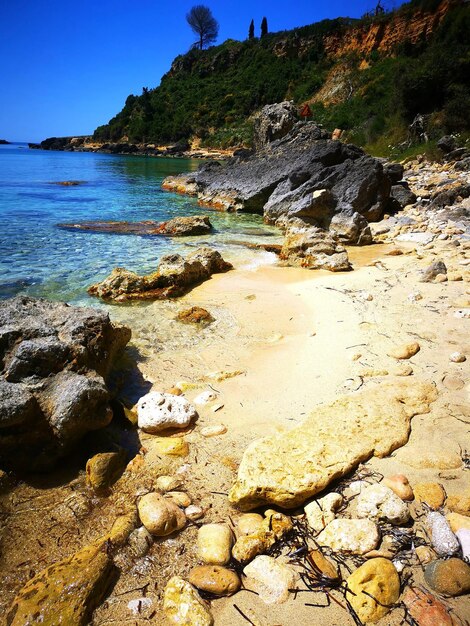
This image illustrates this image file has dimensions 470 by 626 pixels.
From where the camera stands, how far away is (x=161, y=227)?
480 inches

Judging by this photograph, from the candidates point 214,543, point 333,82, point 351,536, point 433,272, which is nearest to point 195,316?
point 214,543

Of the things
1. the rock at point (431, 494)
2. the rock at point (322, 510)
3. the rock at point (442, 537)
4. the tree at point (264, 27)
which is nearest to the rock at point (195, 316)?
the rock at point (322, 510)

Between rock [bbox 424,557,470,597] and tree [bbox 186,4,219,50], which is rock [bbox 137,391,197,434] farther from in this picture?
tree [bbox 186,4,219,50]

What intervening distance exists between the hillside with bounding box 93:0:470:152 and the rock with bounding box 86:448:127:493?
77.2ft

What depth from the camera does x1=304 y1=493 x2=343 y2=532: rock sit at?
2.13 m

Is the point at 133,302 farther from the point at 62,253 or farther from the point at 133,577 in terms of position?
the point at 133,577

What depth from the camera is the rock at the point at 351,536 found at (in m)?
1.93

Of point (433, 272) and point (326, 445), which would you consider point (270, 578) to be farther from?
point (433, 272)

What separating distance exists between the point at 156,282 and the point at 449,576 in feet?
18.8

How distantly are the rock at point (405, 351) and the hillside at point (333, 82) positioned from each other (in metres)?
20.9

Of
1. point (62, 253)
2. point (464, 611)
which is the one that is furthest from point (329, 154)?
point (464, 611)

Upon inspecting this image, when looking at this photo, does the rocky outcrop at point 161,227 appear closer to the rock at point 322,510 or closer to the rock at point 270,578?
the rock at point 322,510

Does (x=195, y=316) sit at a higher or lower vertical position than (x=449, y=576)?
lower

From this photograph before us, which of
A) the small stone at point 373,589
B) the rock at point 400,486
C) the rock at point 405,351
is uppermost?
the rock at point 405,351
